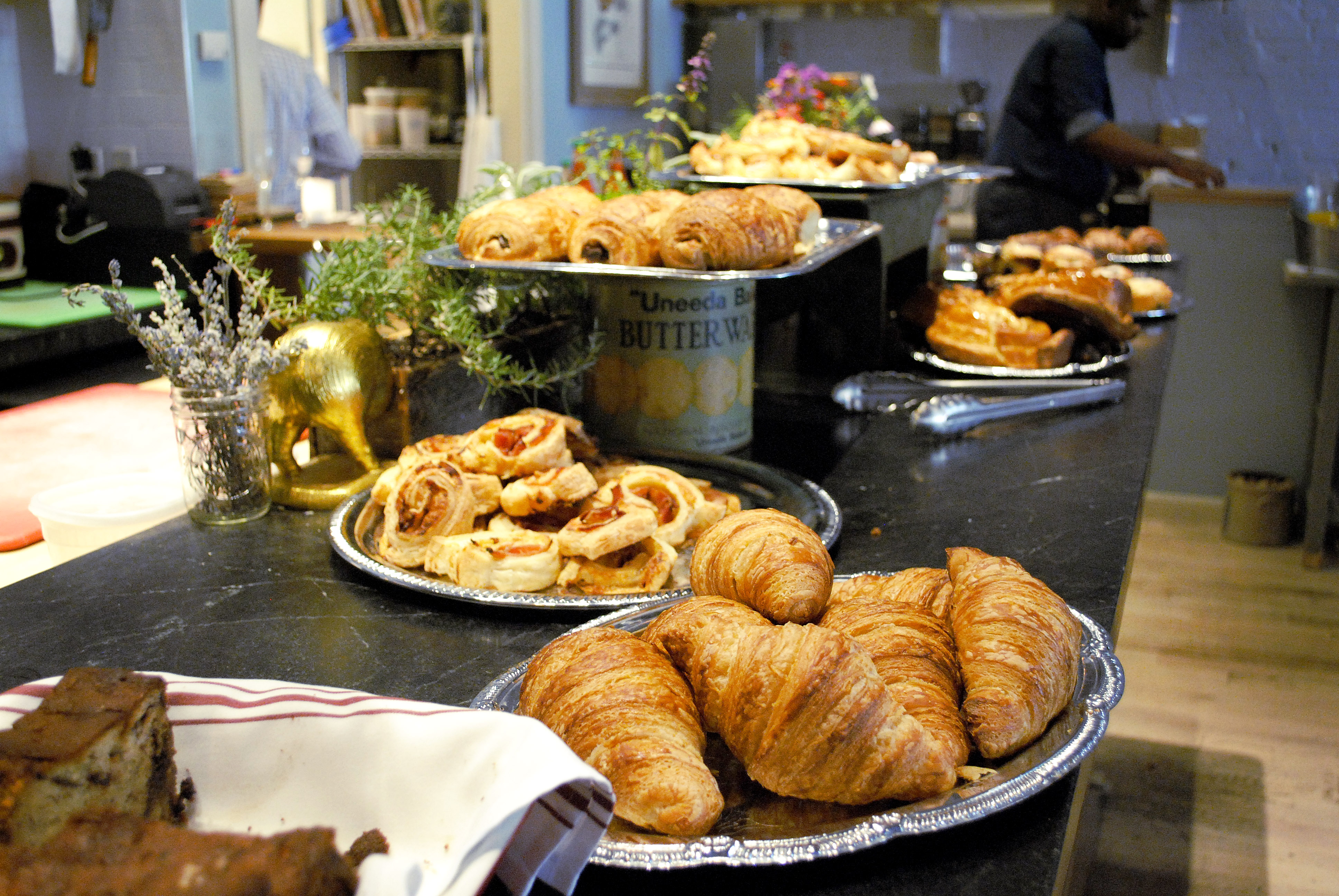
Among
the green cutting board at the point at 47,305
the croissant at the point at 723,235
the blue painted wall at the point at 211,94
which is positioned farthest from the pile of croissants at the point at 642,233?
the blue painted wall at the point at 211,94

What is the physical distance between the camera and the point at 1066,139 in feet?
13.5

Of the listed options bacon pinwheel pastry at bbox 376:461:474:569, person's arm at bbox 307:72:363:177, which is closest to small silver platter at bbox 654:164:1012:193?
bacon pinwheel pastry at bbox 376:461:474:569

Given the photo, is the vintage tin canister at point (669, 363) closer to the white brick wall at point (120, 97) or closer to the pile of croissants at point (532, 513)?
the pile of croissants at point (532, 513)

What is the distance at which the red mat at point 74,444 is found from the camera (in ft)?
5.59

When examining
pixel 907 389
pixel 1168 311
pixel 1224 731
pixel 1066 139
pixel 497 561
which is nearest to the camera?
pixel 497 561

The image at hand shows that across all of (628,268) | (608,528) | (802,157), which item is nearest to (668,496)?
(608,528)

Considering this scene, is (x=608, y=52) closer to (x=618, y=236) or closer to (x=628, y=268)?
(x=618, y=236)

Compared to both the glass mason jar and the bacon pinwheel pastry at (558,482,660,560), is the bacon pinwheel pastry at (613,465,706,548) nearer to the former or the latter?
the bacon pinwheel pastry at (558,482,660,560)

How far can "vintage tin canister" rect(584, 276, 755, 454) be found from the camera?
167 centimetres

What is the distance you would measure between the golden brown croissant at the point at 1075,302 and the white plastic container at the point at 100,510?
5.49 feet

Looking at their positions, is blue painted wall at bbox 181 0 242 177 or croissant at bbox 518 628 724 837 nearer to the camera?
croissant at bbox 518 628 724 837

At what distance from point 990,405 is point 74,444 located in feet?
5.44

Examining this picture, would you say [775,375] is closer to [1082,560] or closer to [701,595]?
[1082,560]

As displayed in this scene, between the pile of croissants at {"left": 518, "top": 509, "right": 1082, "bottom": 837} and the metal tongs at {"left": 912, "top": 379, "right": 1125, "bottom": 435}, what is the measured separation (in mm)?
1013
